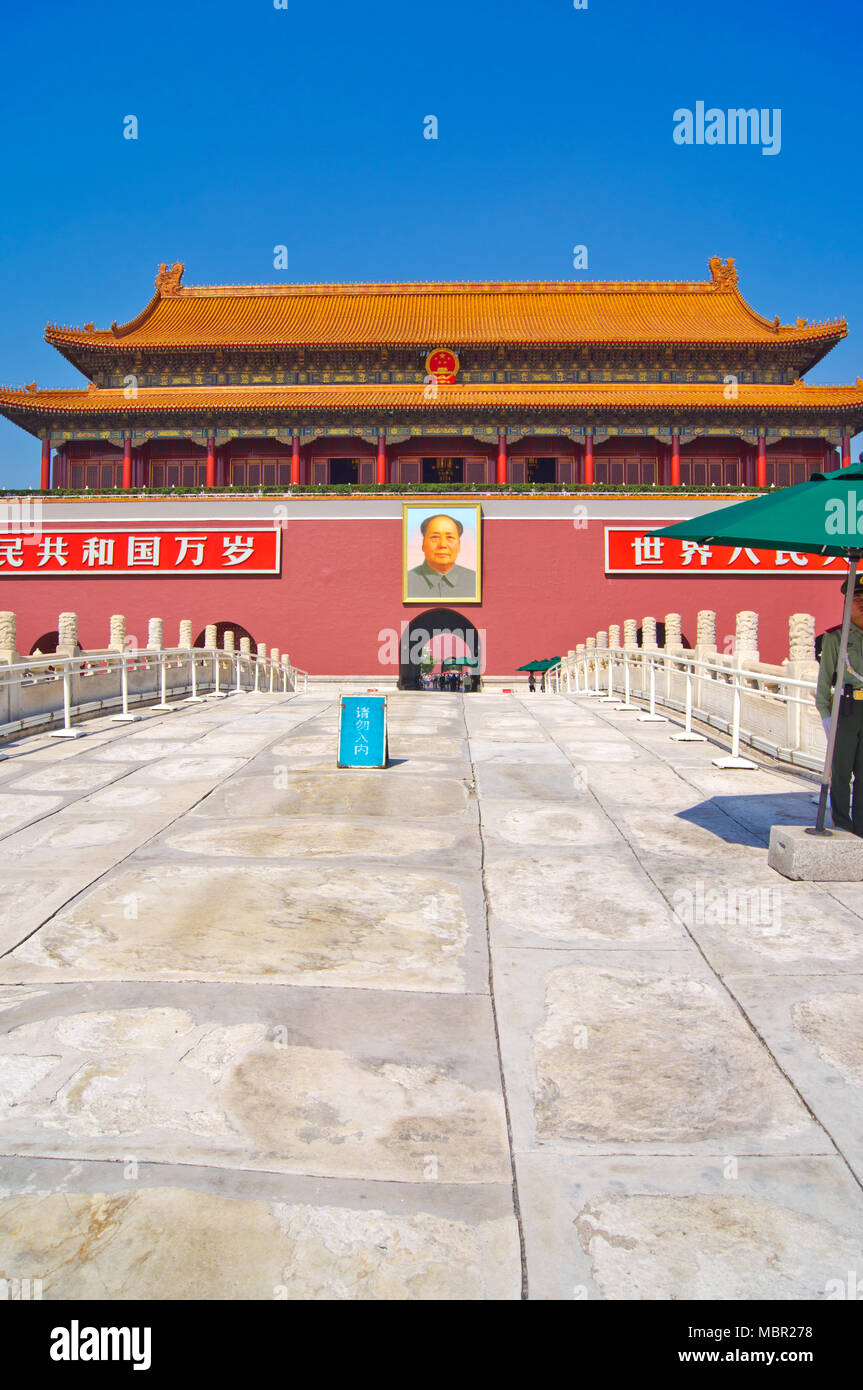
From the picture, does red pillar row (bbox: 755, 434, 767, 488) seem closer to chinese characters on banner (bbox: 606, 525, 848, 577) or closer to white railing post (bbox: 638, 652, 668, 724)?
chinese characters on banner (bbox: 606, 525, 848, 577)

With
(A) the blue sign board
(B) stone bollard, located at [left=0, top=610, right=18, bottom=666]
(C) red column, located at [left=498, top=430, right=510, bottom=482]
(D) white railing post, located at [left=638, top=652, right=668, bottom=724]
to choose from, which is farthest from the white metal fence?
(C) red column, located at [left=498, top=430, right=510, bottom=482]

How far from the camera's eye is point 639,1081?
325cm

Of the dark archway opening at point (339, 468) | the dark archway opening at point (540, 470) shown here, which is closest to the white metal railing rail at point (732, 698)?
the dark archway opening at point (540, 470)

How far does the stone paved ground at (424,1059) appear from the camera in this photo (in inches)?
94.6

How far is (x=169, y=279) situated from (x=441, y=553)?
18.0 meters

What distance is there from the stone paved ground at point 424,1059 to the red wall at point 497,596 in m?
22.3

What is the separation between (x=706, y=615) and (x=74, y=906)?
1395cm

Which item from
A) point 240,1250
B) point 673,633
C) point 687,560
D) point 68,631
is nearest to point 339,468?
point 687,560

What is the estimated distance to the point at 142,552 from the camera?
30.0 metres

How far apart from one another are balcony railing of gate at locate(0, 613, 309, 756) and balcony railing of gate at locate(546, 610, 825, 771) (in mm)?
7709

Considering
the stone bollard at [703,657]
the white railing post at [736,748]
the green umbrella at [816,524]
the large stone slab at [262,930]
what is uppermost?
the green umbrella at [816,524]

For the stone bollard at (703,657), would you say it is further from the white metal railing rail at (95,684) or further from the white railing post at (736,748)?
the white metal railing rail at (95,684)

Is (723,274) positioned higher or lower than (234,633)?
higher

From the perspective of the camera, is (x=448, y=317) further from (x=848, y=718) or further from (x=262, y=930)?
(x=262, y=930)
